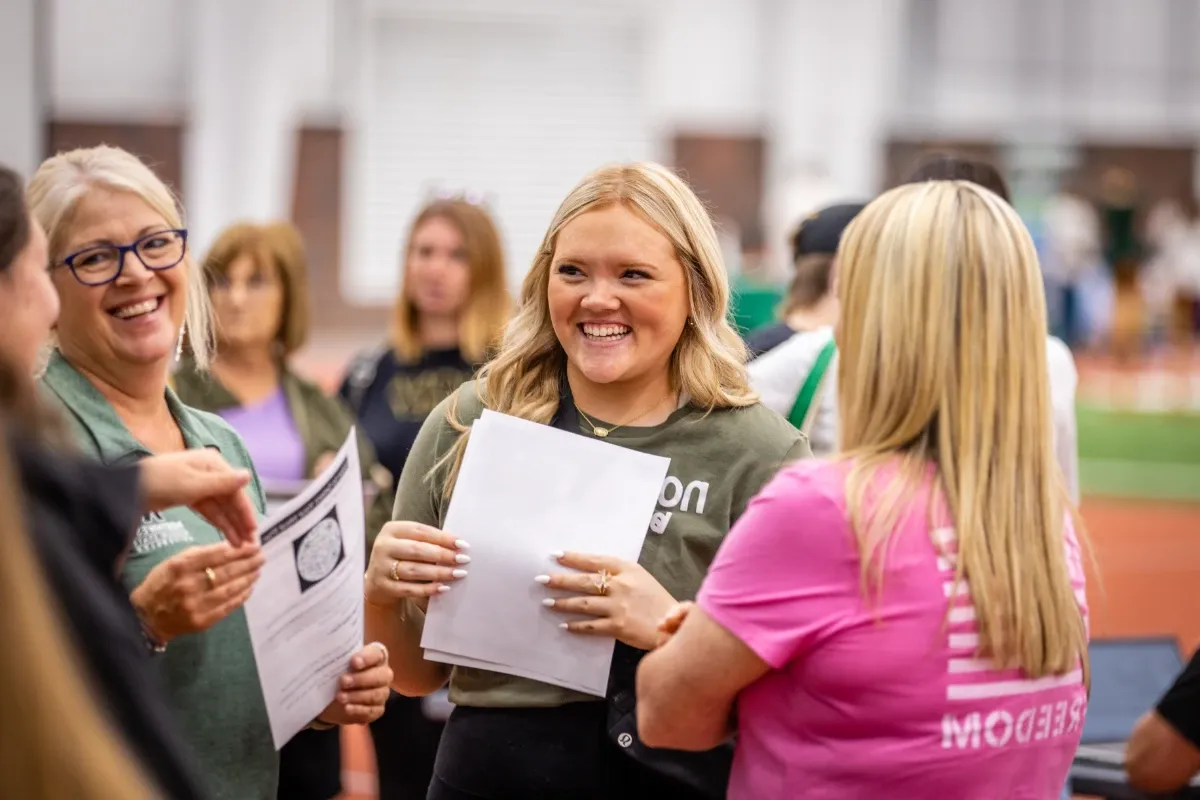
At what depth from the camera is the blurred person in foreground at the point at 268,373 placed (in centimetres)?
394

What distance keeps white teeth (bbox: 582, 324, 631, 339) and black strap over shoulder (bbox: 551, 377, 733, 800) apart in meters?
0.48

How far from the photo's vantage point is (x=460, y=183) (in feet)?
63.0

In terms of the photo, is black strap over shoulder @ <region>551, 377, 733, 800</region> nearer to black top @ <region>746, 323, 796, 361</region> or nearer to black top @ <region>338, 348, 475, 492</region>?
black top @ <region>746, 323, 796, 361</region>

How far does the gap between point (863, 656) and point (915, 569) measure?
118 millimetres

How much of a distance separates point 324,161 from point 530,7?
12.3 ft

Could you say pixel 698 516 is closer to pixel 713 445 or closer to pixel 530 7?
pixel 713 445

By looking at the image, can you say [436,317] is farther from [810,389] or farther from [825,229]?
[810,389]

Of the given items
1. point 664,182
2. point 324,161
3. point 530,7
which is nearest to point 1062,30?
point 530,7

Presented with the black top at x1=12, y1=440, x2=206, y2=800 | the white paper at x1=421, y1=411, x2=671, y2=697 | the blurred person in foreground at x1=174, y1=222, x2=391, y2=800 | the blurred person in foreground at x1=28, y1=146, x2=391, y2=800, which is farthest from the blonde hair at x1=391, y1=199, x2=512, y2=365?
the black top at x1=12, y1=440, x2=206, y2=800

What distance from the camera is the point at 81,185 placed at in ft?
7.20

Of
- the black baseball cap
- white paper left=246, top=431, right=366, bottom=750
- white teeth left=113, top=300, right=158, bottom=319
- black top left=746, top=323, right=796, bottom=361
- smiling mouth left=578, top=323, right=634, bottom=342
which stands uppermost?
the black baseball cap

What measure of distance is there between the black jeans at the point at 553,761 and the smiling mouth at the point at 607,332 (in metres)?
0.56

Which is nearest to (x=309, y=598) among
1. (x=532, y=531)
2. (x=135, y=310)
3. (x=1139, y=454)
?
(x=532, y=531)

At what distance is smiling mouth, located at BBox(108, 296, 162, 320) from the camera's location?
2188 mm
